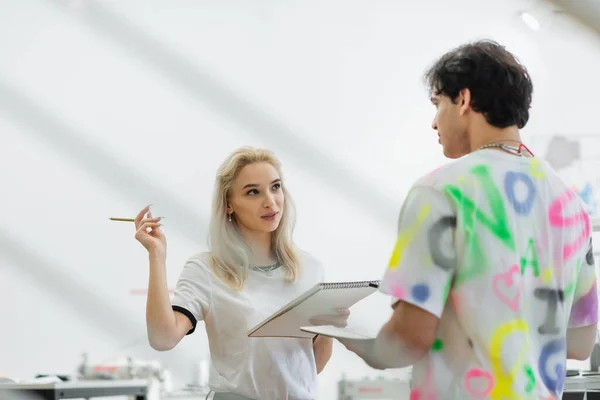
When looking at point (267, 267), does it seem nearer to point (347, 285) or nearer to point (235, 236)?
point (235, 236)

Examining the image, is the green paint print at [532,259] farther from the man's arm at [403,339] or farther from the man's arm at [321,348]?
the man's arm at [321,348]

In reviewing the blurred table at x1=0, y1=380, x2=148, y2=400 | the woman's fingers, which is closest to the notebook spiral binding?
the woman's fingers

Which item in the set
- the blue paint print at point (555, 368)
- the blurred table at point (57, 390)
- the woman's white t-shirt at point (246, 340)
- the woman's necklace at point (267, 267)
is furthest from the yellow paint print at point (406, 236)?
the blurred table at point (57, 390)

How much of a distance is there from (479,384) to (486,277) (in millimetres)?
135

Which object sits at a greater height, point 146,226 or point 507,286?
point 146,226

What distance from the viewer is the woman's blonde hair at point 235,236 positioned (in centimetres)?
178

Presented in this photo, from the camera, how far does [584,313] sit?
3.91 ft

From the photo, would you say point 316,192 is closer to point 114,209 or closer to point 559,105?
point 114,209

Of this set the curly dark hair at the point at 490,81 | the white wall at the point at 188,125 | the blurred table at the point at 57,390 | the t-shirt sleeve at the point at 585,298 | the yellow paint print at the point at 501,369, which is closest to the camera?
the yellow paint print at the point at 501,369

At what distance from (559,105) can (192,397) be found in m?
2.82

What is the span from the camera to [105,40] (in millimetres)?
4453

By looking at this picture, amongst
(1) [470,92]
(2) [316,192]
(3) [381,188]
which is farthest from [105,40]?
(1) [470,92]

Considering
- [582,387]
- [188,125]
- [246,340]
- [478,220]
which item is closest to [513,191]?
[478,220]

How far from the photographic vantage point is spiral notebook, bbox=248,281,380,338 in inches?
54.0
